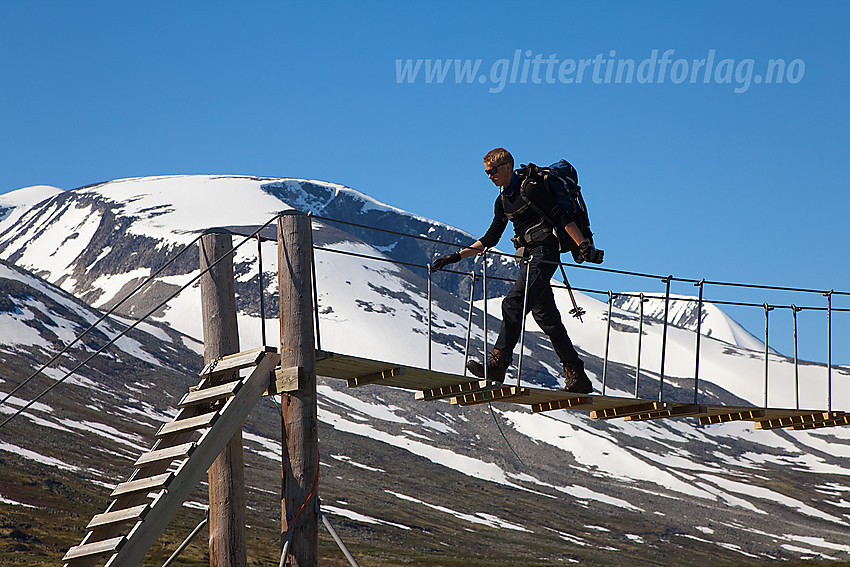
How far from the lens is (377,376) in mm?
12484

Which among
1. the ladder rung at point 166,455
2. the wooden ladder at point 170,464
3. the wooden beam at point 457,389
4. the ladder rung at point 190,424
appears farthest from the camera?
the wooden beam at point 457,389

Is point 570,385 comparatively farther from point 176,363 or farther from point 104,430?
point 176,363

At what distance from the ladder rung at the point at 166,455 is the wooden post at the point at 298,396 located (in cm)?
108

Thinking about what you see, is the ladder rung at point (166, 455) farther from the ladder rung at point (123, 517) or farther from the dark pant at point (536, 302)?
the dark pant at point (536, 302)

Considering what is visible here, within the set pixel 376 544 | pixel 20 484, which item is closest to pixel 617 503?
pixel 376 544

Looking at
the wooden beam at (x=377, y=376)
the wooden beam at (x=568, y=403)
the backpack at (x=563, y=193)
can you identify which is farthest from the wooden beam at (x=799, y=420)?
the wooden beam at (x=377, y=376)

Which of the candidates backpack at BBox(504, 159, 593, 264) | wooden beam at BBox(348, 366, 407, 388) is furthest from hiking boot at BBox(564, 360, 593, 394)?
wooden beam at BBox(348, 366, 407, 388)

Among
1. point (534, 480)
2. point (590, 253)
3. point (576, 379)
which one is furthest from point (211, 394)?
point (534, 480)

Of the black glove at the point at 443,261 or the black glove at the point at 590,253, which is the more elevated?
the black glove at the point at 590,253

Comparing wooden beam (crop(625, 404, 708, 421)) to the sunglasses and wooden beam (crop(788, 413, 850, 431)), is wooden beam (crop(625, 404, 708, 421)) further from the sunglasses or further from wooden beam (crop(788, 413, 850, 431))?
the sunglasses

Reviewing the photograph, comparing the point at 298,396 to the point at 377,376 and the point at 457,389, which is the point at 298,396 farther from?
the point at 457,389

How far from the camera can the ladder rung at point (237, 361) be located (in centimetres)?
1068

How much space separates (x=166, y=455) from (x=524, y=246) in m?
5.49

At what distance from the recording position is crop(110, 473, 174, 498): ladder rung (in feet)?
31.3
